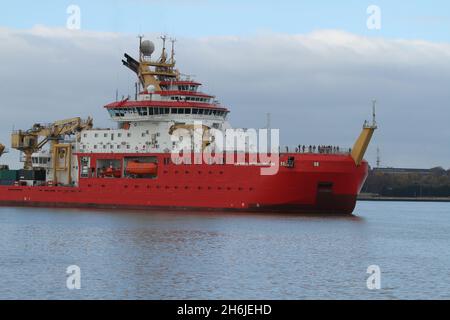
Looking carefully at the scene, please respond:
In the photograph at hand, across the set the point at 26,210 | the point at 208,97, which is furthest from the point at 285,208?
the point at 26,210

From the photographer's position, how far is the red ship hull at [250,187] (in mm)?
56125

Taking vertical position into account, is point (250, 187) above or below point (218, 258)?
above

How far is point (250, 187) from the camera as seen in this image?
57.6 m

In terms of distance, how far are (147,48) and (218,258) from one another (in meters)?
37.0

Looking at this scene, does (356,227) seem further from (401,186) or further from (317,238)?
(401,186)

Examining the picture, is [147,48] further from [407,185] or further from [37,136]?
[407,185]

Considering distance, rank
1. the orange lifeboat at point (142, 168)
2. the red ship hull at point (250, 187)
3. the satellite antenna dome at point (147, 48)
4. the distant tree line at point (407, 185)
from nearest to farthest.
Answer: the red ship hull at point (250, 187) < the orange lifeboat at point (142, 168) < the satellite antenna dome at point (147, 48) < the distant tree line at point (407, 185)

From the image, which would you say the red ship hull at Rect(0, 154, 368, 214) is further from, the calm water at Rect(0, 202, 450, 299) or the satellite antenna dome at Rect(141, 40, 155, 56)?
the satellite antenna dome at Rect(141, 40, 155, 56)

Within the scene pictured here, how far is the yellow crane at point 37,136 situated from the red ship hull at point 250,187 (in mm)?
8357

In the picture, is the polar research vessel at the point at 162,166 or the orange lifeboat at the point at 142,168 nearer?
the polar research vessel at the point at 162,166
